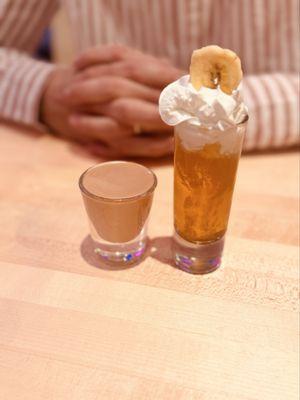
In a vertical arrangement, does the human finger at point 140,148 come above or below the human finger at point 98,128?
below

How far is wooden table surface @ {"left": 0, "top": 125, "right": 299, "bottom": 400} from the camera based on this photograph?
→ 1.88 feet

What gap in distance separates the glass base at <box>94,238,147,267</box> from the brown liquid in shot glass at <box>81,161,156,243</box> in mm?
12

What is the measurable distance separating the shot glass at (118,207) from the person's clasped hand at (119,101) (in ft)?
0.83

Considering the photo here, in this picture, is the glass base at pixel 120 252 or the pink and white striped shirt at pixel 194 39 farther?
the pink and white striped shirt at pixel 194 39

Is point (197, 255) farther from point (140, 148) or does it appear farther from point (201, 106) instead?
point (140, 148)

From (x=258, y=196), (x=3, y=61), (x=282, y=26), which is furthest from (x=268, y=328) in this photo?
(x=3, y=61)

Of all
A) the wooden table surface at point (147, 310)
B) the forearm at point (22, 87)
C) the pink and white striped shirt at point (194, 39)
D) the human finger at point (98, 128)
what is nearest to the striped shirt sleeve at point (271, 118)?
the pink and white striped shirt at point (194, 39)

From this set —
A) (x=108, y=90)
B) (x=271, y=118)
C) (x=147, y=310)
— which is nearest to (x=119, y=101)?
(x=108, y=90)

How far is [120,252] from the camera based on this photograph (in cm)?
76

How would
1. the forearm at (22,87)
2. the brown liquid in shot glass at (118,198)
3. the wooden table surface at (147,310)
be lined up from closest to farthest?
the wooden table surface at (147,310) < the brown liquid in shot glass at (118,198) < the forearm at (22,87)

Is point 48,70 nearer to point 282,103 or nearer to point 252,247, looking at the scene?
point 282,103

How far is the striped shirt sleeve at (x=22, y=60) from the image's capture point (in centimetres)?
118

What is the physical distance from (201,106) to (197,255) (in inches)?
9.3

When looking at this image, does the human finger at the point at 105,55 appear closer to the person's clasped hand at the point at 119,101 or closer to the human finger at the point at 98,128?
the person's clasped hand at the point at 119,101
